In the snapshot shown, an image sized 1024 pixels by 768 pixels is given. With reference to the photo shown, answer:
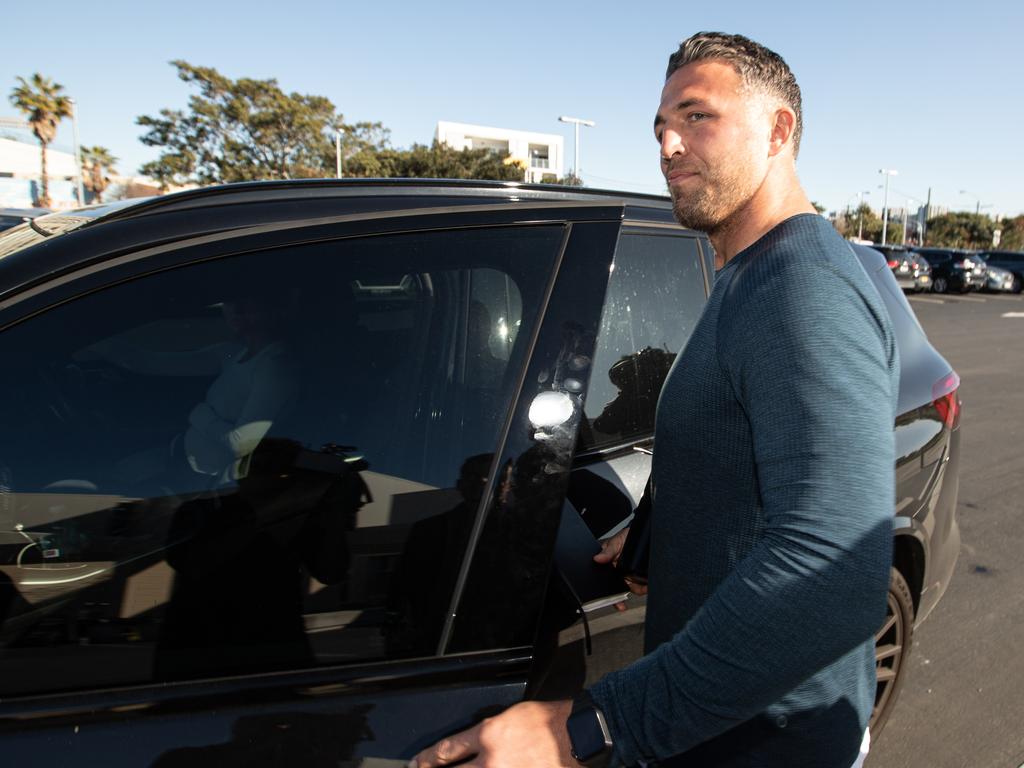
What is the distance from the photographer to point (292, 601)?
1181mm

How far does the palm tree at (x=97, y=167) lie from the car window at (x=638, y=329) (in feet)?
151

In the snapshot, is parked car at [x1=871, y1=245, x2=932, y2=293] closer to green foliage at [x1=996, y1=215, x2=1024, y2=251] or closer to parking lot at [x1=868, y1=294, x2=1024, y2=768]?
parking lot at [x1=868, y1=294, x2=1024, y2=768]

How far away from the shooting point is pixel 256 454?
1.23m

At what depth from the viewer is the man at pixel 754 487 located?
0.87 meters

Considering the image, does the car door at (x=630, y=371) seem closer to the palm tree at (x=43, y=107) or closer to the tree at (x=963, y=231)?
the palm tree at (x=43, y=107)

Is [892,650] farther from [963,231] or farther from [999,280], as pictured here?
[963,231]

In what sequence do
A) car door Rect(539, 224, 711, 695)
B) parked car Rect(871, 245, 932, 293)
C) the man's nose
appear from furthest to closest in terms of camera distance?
1. parked car Rect(871, 245, 932, 293)
2. car door Rect(539, 224, 711, 695)
3. the man's nose

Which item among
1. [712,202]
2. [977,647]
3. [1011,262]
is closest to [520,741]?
[712,202]

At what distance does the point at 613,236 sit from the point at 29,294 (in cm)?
104

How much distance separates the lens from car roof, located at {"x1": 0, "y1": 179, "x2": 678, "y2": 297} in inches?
45.8

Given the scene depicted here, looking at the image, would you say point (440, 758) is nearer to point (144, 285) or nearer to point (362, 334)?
point (362, 334)

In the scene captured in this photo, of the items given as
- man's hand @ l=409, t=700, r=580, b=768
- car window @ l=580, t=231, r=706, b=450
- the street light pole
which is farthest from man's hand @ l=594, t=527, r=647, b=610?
the street light pole

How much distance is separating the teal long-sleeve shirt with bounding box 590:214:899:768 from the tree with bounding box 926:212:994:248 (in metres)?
68.0

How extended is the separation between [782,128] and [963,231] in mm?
69448
